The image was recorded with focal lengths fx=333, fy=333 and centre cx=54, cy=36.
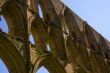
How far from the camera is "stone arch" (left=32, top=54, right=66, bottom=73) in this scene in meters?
16.8

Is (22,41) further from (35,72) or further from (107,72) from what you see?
(107,72)

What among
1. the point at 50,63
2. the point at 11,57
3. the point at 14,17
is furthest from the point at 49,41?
the point at 11,57

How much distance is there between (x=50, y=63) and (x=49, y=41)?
241 centimetres

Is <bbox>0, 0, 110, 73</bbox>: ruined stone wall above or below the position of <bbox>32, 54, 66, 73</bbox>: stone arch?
above

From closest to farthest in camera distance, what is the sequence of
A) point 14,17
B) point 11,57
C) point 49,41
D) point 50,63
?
point 11,57 → point 14,17 → point 50,63 → point 49,41

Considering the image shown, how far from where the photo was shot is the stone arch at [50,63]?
1684 cm

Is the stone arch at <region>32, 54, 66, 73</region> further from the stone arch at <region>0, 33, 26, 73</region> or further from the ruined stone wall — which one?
the stone arch at <region>0, 33, 26, 73</region>

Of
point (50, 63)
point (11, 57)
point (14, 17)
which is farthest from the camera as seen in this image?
point (50, 63)

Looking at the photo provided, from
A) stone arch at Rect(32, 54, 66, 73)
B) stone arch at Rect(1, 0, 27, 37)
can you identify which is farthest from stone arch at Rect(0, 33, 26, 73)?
stone arch at Rect(1, 0, 27, 37)

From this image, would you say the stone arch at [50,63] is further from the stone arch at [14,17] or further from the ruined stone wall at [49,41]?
the stone arch at [14,17]

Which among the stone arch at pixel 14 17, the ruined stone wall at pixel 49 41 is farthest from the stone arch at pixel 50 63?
the stone arch at pixel 14 17

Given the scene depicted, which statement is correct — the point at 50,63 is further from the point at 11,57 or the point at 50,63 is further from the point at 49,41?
the point at 11,57

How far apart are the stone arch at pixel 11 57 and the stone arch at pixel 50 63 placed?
118cm

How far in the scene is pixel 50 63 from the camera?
1758 cm
